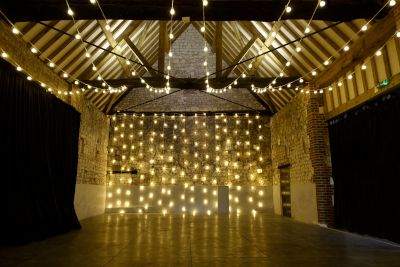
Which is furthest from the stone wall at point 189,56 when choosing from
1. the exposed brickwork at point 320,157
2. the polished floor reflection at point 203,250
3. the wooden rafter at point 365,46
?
the polished floor reflection at point 203,250

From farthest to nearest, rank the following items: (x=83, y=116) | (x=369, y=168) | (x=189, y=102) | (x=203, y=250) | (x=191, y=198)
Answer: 1. (x=189, y=102)
2. (x=191, y=198)
3. (x=83, y=116)
4. (x=369, y=168)
5. (x=203, y=250)

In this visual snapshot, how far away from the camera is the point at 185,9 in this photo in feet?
13.4

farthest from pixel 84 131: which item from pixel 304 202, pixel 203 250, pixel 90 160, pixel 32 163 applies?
pixel 304 202

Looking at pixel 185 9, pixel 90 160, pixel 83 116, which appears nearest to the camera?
pixel 185 9

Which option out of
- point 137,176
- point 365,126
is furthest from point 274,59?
point 137,176

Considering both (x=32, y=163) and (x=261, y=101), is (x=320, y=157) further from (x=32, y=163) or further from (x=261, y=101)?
(x=32, y=163)

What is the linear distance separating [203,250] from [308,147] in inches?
175

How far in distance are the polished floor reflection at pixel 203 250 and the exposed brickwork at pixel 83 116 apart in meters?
2.99

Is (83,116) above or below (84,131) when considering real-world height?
above

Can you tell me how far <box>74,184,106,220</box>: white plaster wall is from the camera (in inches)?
294

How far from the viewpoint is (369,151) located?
5.13 metres

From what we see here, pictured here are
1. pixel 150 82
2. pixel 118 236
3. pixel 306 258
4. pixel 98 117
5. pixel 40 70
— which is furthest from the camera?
pixel 98 117

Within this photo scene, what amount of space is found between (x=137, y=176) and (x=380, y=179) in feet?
24.3

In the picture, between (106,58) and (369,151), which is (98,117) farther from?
(369,151)
